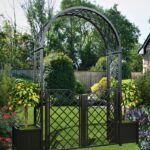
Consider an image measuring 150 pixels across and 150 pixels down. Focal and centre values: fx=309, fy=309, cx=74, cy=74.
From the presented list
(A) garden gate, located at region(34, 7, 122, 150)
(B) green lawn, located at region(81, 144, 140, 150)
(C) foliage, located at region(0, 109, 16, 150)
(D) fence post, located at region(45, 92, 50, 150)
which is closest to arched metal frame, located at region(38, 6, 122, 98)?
(A) garden gate, located at region(34, 7, 122, 150)

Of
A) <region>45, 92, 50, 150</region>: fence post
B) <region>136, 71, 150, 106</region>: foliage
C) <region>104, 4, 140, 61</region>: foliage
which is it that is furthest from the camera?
<region>104, 4, 140, 61</region>: foliage

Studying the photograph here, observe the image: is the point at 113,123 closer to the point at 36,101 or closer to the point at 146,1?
the point at 36,101

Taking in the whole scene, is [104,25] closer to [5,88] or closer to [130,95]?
[130,95]

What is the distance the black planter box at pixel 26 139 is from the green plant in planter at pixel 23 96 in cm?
43

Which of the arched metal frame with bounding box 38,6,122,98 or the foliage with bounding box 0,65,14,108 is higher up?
the arched metal frame with bounding box 38,6,122,98

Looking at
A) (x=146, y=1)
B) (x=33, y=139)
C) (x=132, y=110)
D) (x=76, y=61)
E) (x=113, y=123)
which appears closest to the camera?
(x=33, y=139)

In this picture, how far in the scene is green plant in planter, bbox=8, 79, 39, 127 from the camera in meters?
5.43

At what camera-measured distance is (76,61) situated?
91.9 feet

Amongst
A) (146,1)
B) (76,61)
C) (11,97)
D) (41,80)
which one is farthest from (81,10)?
(76,61)

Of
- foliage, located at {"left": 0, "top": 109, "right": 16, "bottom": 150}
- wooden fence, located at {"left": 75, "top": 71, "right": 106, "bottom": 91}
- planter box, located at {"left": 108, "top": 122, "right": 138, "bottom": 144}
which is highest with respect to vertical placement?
wooden fence, located at {"left": 75, "top": 71, "right": 106, "bottom": 91}

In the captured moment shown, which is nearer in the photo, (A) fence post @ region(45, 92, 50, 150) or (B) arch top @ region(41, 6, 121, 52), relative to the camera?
(A) fence post @ region(45, 92, 50, 150)

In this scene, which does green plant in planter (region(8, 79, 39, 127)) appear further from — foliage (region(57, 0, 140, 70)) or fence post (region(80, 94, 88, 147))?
foliage (region(57, 0, 140, 70))

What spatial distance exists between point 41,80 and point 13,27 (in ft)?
48.8

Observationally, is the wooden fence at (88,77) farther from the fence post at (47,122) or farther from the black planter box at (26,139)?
the black planter box at (26,139)
